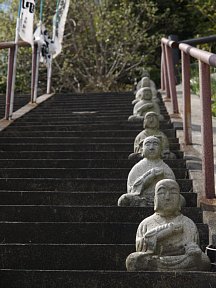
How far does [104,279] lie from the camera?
3773 mm

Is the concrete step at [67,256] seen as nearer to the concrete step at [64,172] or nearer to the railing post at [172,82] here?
the concrete step at [64,172]

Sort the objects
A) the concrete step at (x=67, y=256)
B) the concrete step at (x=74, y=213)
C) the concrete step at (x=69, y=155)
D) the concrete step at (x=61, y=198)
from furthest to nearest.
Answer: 1. the concrete step at (x=69, y=155)
2. the concrete step at (x=61, y=198)
3. the concrete step at (x=74, y=213)
4. the concrete step at (x=67, y=256)

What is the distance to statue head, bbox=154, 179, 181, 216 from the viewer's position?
402 centimetres

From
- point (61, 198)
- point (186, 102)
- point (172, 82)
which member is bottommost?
point (61, 198)

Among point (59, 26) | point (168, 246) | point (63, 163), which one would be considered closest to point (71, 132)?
point (63, 163)

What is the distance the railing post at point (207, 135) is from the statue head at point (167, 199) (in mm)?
1277

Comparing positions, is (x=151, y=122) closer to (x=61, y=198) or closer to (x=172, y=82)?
(x=61, y=198)

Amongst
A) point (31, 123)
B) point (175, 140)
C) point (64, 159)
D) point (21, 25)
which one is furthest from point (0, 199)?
point (21, 25)

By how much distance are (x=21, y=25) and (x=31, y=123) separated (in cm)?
148

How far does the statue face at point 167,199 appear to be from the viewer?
13.2 ft

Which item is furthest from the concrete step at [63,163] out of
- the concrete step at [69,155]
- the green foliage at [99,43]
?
the green foliage at [99,43]

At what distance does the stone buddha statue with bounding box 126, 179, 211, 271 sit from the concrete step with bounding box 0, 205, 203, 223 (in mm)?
880

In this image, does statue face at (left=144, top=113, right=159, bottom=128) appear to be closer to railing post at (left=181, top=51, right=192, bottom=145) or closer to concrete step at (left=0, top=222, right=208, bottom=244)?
railing post at (left=181, top=51, right=192, bottom=145)

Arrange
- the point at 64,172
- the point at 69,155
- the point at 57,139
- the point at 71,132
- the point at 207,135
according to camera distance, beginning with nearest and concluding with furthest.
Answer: the point at 207,135
the point at 64,172
the point at 69,155
the point at 57,139
the point at 71,132
